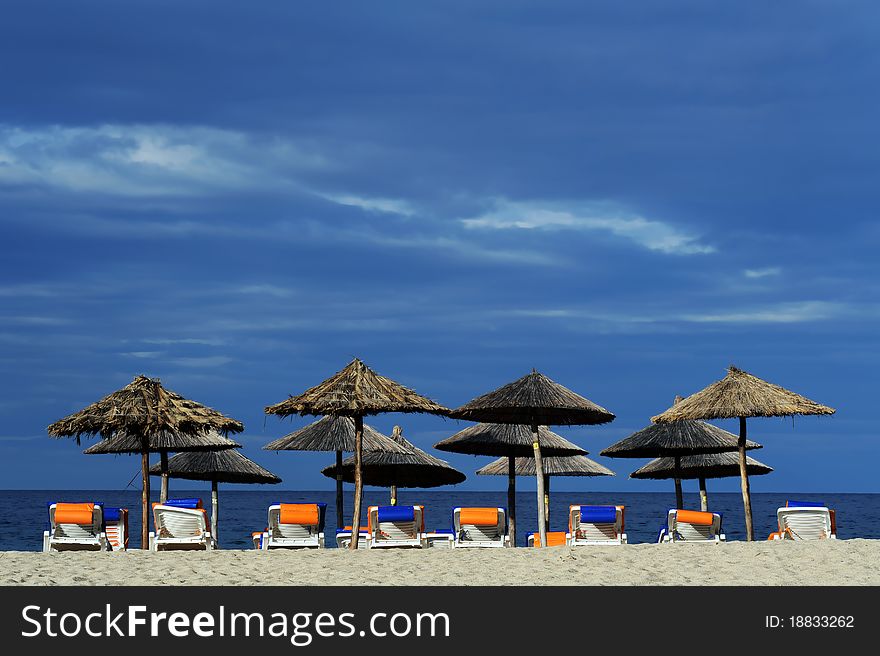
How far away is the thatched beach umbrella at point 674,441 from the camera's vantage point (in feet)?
59.5

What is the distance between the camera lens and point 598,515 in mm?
14148

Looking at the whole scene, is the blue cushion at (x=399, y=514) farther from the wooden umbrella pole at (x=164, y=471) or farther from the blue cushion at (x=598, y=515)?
the wooden umbrella pole at (x=164, y=471)

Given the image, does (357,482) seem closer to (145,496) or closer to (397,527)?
(397,527)

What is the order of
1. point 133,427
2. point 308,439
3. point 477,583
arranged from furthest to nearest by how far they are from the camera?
point 308,439 → point 133,427 → point 477,583

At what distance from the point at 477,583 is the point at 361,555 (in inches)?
97.1

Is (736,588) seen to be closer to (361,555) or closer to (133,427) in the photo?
(361,555)

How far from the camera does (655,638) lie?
769cm

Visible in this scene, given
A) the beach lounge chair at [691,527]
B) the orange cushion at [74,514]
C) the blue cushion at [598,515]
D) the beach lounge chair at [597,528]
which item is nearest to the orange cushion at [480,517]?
the beach lounge chair at [597,528]

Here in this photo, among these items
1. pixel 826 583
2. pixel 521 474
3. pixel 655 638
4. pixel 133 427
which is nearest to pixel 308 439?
pixel 133 427

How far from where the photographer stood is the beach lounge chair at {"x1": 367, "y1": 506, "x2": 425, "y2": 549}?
13695 millimetres

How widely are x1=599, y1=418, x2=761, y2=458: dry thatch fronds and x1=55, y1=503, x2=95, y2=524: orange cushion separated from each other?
8.89 m

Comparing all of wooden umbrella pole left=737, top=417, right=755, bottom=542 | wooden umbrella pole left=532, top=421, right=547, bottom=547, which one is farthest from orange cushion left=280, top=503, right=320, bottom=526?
wooden umbrella pole left=737, top=417, right=755, bottom=542

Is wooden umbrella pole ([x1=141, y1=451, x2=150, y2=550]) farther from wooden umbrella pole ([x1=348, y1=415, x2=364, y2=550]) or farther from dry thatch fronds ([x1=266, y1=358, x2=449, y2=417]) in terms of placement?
wooden umbrella pole ([x1=348, y1=415, x2=364, y2=550])

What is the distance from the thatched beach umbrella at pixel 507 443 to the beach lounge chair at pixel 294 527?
410 cm
